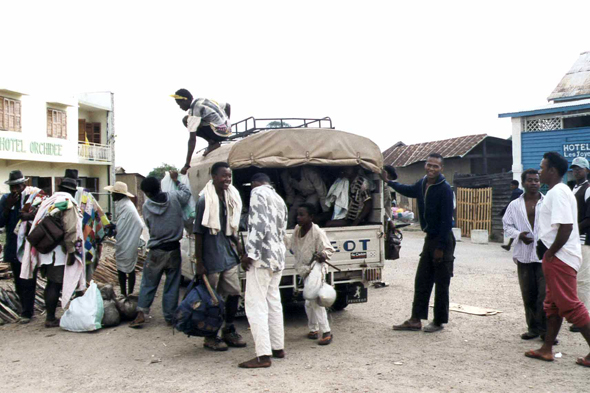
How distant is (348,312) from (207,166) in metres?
2.69

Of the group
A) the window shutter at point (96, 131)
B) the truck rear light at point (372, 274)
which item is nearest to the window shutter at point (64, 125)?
the window shutter at point (96, 131)

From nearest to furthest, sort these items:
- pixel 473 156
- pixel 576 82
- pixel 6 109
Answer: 1. pixel 576 82
2. pixel 6 109
3. pixel 473 156

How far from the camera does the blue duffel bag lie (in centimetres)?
522

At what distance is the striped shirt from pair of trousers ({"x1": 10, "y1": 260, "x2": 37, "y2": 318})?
563 cm

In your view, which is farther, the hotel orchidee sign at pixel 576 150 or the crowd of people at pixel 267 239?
the hotel orchidee sign at pixel 576 150

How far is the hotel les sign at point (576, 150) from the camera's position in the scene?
17.1 meters

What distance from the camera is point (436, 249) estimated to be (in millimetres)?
6016

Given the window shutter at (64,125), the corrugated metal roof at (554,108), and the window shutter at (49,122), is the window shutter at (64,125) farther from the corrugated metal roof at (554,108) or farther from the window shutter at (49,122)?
the corrugated metal roof at (554,108)

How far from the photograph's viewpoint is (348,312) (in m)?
7.38

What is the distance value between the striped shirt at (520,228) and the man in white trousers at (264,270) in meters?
2.56

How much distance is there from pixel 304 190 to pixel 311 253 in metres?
1.71

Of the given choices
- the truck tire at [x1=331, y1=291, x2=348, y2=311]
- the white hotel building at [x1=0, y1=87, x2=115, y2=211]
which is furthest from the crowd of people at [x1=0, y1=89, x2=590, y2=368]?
the white hotel building at [x1=0, y1=87, x2=115, y2=211]

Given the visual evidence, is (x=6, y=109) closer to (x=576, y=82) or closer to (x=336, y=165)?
(x=336, y=165)

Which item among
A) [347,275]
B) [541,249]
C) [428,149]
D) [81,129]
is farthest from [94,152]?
[541,249]
